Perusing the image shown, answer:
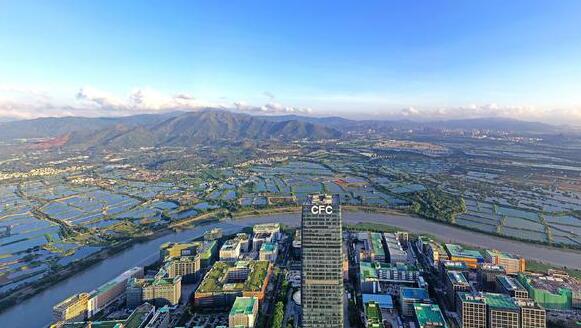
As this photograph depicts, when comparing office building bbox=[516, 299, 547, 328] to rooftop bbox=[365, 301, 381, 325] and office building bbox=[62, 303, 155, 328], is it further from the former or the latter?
office building bbox=[62, 303, 155, 328]

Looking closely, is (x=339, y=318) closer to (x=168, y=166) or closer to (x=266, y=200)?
(x=266, y=200)

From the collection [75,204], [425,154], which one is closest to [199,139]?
[425,154]

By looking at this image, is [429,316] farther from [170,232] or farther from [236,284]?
[170,232]

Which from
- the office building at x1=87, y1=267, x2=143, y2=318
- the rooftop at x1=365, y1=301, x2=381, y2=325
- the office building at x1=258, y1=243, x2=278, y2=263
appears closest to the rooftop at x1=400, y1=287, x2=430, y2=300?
the rooftop at x1=365, y1=301, x2=381, y2=325

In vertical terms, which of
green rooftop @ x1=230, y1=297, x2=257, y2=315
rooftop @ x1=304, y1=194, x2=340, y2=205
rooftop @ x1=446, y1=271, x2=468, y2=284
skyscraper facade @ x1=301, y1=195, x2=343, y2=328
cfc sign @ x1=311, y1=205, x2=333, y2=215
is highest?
rooftop @ x1=304, y1=194, x2=340, y2=205

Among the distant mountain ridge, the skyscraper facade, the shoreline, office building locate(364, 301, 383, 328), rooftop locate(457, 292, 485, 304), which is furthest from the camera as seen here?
the distant mountain ridge

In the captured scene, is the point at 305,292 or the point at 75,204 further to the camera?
the point at 75,204

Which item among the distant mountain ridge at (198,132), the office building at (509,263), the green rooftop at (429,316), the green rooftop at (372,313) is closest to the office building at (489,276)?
the office building at (509,263)
